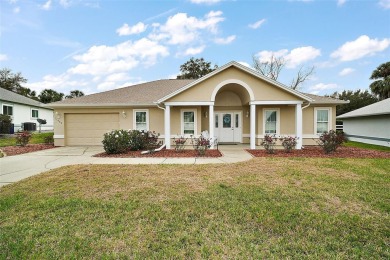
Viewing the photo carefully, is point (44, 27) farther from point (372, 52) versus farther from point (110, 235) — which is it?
point (372, 52)

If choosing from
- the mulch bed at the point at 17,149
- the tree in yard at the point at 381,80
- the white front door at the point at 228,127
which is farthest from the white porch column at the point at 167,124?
the tree in yard at the point at 381,80

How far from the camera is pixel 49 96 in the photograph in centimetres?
4172

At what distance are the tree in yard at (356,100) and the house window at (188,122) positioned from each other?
2915 cm

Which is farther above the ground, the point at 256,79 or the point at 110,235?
the point at 256,79

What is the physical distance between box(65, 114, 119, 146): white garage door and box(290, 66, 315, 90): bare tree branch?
26166 mm

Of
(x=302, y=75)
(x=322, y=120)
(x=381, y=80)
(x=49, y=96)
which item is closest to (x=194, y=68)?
(x=302, y=75)

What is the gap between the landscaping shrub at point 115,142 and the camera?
10234 millimetres

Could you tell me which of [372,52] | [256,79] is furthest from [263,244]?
[372,52]

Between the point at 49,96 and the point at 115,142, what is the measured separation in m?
41.0

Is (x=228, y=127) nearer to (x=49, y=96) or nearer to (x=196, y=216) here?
(x=196, y=216)

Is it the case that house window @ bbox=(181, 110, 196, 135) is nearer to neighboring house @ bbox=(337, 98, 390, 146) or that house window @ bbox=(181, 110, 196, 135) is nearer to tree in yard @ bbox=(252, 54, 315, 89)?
neighboring house @ bbox=(337, 98, 390, 146)

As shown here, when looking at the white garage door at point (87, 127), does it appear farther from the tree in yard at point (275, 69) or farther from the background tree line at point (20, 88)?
the background tree line at point (20, 88)

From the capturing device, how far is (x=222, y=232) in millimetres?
3172

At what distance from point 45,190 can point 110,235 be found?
2.93m
